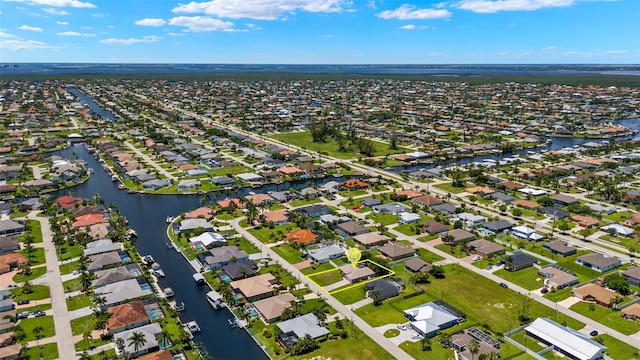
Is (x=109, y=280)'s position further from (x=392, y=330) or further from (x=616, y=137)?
(x=616, y=137)

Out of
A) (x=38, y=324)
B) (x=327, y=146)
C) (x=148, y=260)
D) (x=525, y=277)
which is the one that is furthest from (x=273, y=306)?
(x=327, y=146)

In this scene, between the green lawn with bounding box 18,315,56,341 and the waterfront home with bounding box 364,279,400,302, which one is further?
the waterfront home with bounding box 364,279,400,302

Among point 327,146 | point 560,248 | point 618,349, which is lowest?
point 618,349

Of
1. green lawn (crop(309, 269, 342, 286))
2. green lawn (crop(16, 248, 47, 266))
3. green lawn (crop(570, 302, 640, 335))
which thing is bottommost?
green lawn (crop(570, 302, 640, 335))

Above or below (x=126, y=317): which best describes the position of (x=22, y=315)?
below

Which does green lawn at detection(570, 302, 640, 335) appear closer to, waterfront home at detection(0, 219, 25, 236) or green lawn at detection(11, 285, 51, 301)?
green lawn at detection(11, 285, 51, 301)

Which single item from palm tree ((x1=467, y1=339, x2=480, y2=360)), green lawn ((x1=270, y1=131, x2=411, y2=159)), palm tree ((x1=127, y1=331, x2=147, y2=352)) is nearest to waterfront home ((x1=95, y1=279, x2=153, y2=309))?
palm tree ((x1=127, y1=331, x2=147, y2=352))

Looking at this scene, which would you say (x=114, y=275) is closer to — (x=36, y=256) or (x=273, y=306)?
(x=36, y=256)
